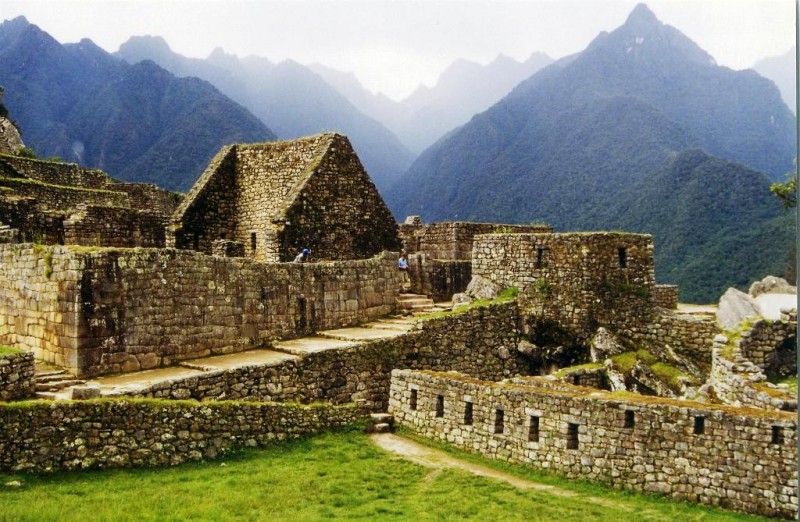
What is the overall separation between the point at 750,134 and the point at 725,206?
9.57 meters

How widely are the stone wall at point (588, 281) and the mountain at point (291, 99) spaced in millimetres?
41272

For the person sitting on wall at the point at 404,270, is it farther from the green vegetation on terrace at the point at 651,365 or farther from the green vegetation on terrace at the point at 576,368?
the green vegetation on terrace at the point at 651,365

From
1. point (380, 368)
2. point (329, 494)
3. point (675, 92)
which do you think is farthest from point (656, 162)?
point (329, 494)

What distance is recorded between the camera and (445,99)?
66.3m

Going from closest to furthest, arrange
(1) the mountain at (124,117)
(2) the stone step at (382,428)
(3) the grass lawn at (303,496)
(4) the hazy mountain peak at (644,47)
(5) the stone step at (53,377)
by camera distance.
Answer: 1. (3) the grass lawn at (303,496)
2. (5) the stone step at (53,377)
3. (2) the stone step at (382,428)
4. (4) the hazy mountain peak at (644,47)
5. (1) the mountain at (124,117)

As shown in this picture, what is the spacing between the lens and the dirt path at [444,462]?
10273mm

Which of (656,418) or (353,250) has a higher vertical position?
(353,250)

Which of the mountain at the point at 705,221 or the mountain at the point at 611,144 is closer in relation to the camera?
the mountain at the point at 705,221

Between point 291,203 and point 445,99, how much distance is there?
5001cm

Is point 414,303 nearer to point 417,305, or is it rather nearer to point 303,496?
point 417,305

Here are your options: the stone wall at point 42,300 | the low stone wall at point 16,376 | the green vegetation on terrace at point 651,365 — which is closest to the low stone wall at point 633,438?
the green vegetation on terrace at point 651,365

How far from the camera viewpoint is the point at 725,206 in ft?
100

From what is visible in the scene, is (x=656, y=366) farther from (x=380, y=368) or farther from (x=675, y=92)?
(x=675, y=92)

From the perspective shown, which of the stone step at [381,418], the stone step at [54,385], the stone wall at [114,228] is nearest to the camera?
the stone step at [54,385]
